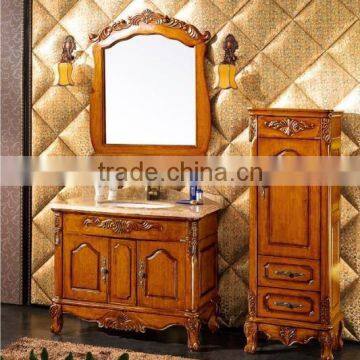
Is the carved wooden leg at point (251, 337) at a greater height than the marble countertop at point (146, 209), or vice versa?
the marble countertop at point (146, 209)

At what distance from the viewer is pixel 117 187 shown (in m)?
5.23

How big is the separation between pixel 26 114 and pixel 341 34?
7.91 feet

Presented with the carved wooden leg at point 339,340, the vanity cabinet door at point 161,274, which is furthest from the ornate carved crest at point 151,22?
the carved wooden leg at point 339,340

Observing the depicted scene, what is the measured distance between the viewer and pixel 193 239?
14.9 ft

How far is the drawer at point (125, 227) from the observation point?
4.61 meters

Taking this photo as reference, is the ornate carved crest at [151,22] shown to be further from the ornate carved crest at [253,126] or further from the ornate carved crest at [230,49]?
the ornate carved crest at [253,126]

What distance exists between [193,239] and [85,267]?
0.81 metres

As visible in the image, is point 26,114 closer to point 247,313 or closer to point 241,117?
point 241,117

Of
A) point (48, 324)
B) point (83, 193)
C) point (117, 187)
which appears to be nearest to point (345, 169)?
point (117, 187)

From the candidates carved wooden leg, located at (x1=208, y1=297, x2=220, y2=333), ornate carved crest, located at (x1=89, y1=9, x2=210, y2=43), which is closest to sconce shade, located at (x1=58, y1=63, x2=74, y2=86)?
ornate carved crest, located at (x1=89, y1=9, x2=210, y2=43)

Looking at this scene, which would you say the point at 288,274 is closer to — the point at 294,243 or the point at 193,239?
the point at 294,243

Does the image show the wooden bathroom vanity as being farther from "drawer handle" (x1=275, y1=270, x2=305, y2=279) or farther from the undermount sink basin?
"drawer handle" (x1=275, y1=270, x2=305, y2=279)

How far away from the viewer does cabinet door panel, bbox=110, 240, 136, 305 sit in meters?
4.71

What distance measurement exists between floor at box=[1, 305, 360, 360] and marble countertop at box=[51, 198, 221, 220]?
2.78ft
